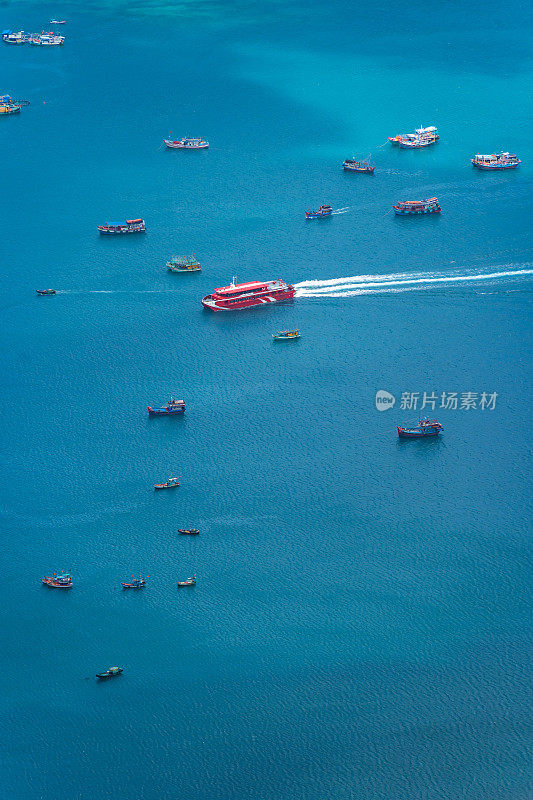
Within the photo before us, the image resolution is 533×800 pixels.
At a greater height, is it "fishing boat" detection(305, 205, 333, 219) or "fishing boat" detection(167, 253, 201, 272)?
"fishing boat" detection(305, 205, 333, 219)

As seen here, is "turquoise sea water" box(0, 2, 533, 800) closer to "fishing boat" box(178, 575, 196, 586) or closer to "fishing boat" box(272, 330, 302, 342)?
"fishing boat" box(272, 330, 302, 342)

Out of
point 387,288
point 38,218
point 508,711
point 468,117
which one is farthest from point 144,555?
point 468,117

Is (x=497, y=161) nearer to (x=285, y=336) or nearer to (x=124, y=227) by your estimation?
(x=285, y=336)

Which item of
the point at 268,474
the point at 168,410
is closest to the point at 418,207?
the point at 168,410

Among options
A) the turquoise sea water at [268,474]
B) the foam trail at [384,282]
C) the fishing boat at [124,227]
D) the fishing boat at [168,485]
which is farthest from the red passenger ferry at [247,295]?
the fishing boat at [168,485]

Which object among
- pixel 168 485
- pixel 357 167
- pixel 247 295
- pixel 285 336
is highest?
pixel 357 167

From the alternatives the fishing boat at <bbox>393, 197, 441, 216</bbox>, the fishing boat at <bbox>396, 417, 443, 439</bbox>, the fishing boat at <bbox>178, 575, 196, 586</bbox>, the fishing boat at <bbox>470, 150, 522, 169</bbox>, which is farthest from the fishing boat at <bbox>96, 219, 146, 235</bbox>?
the fishing boat at <bbox>178, 575, 196, 586</bbox>
